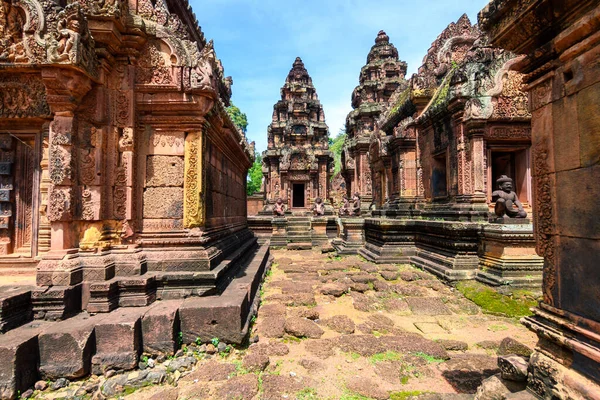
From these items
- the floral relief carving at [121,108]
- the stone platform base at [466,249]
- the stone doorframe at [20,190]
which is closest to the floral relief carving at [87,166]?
the floral relief carving at [121,108]

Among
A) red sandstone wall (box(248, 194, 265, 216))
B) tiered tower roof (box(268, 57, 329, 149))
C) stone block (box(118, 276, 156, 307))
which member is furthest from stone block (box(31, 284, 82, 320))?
red sandstone wall (box(248, 194, 265, 216))

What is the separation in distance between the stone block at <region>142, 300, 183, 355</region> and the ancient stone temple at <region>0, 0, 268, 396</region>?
0.25 ft

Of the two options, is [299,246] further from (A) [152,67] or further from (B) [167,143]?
(A) [152,67]

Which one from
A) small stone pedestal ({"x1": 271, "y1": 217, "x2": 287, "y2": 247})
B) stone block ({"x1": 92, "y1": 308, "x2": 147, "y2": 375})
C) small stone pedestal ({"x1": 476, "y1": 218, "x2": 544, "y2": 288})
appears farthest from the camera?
small stone pedestal ({"x1": 271, "y1": 217, "x2": 287, "y2": 247})

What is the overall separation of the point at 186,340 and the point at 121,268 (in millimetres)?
1223

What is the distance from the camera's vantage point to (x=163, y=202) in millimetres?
3814

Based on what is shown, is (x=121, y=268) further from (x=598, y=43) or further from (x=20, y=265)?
(x=598, y=43)

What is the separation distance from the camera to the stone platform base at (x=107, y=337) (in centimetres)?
251

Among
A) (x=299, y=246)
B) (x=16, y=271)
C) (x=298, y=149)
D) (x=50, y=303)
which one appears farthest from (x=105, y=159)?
(x=298, y=149)

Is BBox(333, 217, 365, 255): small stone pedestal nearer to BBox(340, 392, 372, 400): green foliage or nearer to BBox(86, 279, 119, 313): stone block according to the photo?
BBox(340, 392, 372, 400): green foliage

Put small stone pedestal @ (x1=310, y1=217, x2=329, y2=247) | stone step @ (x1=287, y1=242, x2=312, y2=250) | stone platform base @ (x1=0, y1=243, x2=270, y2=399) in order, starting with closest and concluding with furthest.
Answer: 1. stone platform base @ (x1=0, y1=243, x2=270, y2=399)
2. stone step @ (x1=287, y1=242, x2=312, y2=250)
3. small stone pedestal @ (x1=310, y1=217, x2=329, y2=247)

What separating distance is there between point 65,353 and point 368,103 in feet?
79.6

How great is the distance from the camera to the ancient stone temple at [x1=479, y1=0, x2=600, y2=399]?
1.74 metres

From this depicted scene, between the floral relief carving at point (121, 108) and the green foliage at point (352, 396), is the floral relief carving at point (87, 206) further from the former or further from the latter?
the green foliage at point (352, 396)
